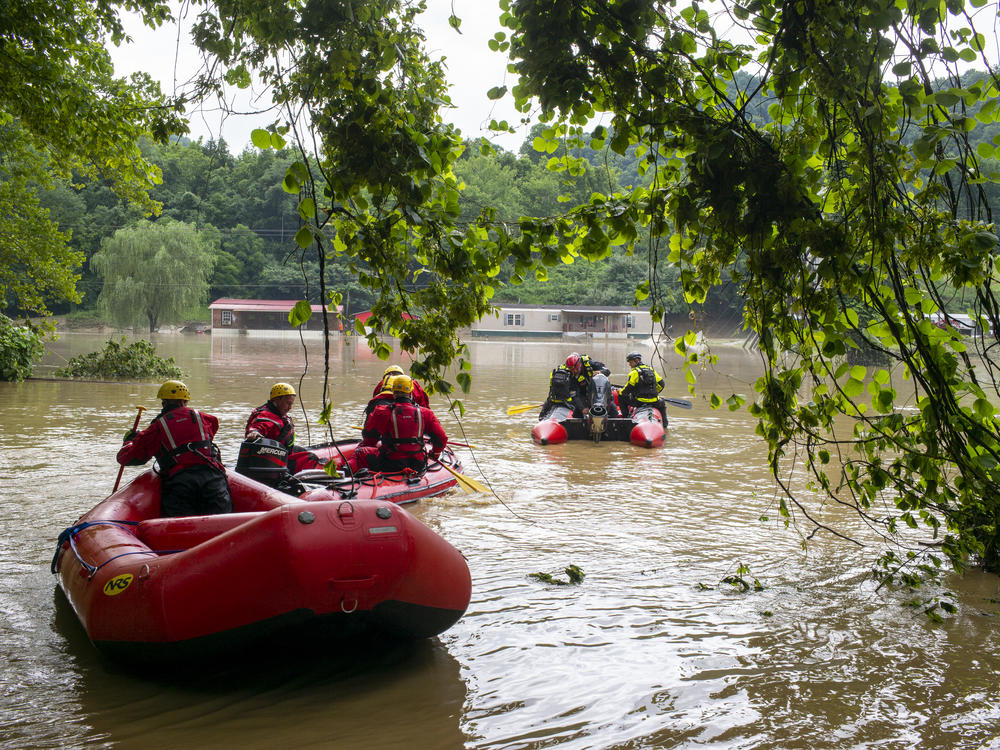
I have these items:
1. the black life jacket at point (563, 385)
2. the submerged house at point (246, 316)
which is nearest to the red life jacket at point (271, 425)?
the black life jacket at point (563, 385)

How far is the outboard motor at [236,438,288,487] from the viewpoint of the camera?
298 inches

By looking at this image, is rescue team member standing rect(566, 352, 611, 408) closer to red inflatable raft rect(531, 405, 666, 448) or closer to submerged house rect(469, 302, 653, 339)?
red inflatable raft rect(531, 405, 666, 448)

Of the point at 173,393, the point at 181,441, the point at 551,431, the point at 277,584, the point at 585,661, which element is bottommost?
the point at 585,661

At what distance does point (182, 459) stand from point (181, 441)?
14 cm

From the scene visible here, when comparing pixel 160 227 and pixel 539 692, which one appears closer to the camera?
pixel 539 692

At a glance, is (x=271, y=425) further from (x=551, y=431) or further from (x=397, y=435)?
(x=551, y=431)

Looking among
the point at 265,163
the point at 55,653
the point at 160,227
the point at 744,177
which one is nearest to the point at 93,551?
the point at 55,653

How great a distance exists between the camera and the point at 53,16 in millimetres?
7234

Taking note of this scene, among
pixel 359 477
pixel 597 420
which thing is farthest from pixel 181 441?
pixel 597 420

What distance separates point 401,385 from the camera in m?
8.93

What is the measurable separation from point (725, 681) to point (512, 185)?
91.2m

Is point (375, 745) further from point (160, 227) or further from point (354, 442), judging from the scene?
point (160, 227)

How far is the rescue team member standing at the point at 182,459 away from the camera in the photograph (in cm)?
584

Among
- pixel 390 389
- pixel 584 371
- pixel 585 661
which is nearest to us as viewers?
pixel 585 661
